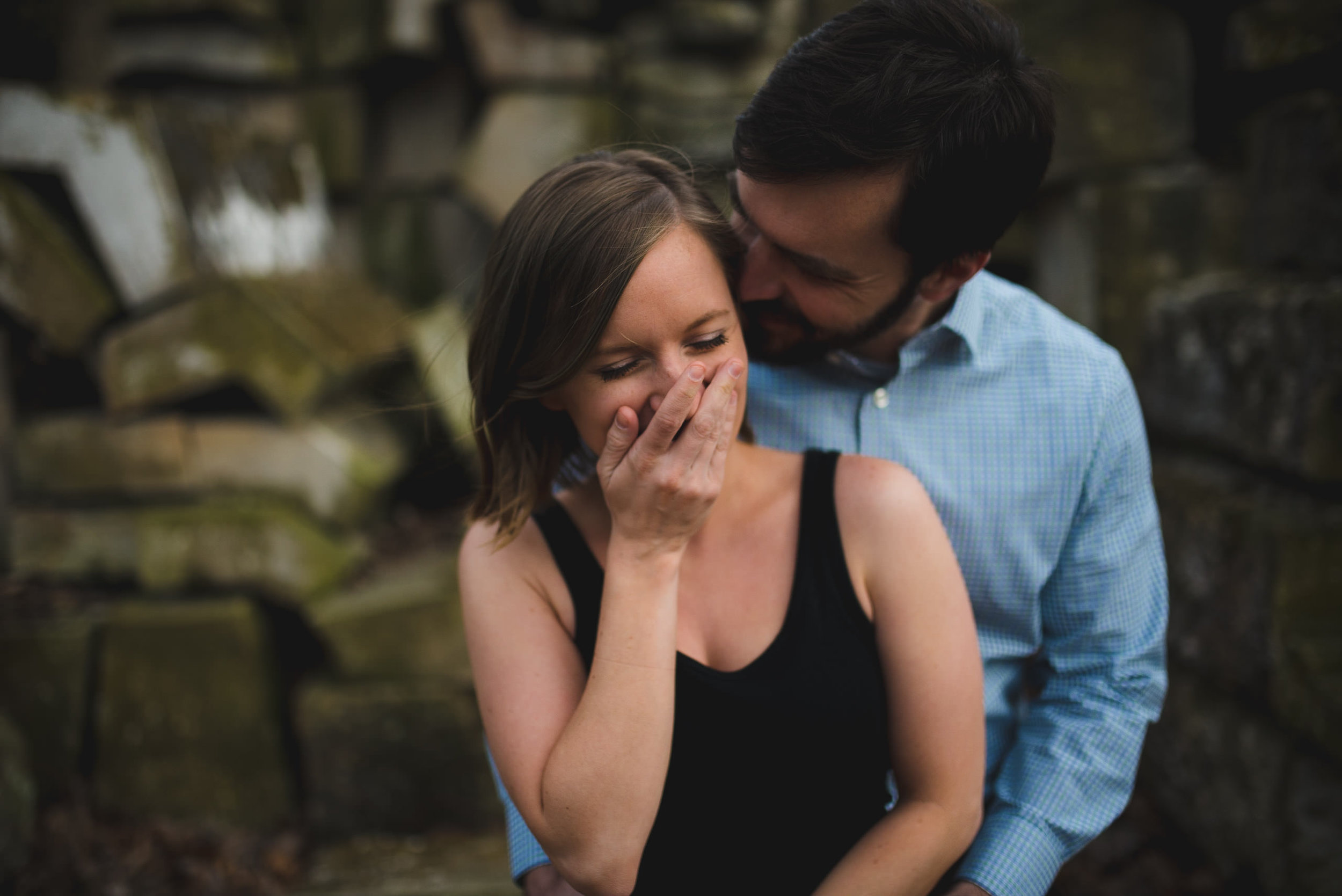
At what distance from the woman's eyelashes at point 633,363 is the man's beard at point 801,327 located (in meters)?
0.27

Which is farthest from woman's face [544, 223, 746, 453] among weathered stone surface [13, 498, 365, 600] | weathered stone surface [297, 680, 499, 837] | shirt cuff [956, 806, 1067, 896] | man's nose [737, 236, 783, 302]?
weathered stone surface [13, 498, 365, 600]

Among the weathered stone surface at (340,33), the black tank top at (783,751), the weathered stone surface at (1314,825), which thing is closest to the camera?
the black tank top at (783,751)

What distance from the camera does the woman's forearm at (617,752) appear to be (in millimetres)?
1336

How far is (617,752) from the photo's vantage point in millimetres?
1333

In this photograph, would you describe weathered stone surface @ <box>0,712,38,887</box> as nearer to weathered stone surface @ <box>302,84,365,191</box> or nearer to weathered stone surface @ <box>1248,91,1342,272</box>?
weathered stone surface @ <box>302,84,365,191</box>

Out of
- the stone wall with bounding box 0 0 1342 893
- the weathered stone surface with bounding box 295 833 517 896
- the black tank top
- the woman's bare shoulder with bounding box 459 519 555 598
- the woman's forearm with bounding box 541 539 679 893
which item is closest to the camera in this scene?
the woman's forearm with bounding box 541 539 679 893

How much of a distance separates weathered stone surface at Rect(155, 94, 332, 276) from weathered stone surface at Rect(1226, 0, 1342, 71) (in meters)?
3.70

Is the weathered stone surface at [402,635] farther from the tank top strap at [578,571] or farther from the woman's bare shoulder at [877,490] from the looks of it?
the woman's bare shoulder at [877,490]

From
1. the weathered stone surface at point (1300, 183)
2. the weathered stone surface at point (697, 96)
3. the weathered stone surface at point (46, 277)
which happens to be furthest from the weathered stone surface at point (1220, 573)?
the weathered stone surface at point (46, 277)

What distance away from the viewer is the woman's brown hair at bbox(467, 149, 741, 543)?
1.41 metres

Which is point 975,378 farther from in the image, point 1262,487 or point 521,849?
point 521,849

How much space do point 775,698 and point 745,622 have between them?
14 centimetres

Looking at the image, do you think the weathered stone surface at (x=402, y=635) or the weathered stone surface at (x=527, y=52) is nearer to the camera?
the weathered stone surface at (x=402, y=635)

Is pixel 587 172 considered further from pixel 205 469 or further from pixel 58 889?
pixel 58 889
